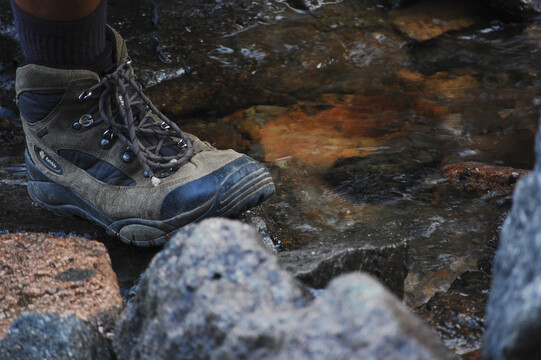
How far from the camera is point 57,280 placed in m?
1.83

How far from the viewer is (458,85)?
13.2 ft

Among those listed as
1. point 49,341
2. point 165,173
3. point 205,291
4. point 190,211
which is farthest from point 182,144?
point 205,291

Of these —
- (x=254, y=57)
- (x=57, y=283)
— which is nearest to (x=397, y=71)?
(x=254, y=57)

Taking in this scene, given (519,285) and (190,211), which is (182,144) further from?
(519,285)


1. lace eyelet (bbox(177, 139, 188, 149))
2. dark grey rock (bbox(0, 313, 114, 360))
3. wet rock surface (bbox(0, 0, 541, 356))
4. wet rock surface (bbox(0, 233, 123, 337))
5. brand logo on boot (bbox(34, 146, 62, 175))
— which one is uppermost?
dark grey rock (bbox(0, 313, 114, 360))

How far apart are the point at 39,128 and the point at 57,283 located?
2.68 ft

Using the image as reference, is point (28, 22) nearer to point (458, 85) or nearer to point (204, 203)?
point (204, 203)

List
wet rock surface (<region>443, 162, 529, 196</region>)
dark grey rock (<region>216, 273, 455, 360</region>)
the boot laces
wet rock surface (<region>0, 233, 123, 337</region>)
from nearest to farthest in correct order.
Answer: dark grey rock (<region>216, 273, 455, 360</region>), wet rock surface (<region>0, 233, 123, 337</region>), the boot laces, wet rock surface (<region>443, 162, 529, 196</region>)

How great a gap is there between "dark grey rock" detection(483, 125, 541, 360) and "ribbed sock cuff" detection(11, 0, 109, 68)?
1716 mm

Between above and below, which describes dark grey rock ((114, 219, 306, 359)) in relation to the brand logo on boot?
above

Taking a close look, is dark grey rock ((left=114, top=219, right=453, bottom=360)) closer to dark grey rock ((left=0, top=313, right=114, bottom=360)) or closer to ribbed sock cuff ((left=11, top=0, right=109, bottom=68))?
dark grey rock ((left=0, top=313, right=114, bottom=360))

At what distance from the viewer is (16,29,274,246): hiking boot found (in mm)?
2193

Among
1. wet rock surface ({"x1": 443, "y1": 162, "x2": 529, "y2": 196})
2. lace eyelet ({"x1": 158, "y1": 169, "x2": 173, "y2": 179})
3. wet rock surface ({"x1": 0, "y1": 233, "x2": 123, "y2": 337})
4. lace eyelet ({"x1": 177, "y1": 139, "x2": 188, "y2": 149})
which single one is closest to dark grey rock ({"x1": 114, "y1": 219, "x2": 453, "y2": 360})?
wet rock surface ({"x1": 0, "y1": 233, "x2": 123, "y2": 337})

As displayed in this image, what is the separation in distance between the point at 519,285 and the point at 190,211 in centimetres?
138
